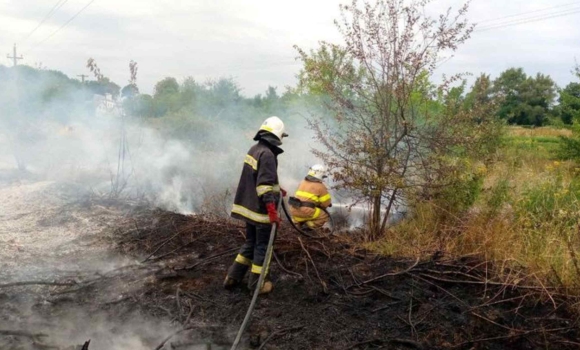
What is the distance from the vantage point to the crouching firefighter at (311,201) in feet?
23.9

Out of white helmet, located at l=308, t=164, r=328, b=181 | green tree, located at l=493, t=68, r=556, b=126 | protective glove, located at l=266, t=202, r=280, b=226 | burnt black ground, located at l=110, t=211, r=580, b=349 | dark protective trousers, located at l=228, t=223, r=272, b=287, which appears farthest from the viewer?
green tree, located at l=493, t=68, r=556, b=126

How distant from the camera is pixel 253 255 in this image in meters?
5.38

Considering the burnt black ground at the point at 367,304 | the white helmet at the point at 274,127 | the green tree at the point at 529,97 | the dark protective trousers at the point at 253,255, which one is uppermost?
the green tree at the point at 529,97

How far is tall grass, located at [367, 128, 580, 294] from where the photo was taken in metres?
4.97

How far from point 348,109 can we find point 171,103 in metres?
17.4

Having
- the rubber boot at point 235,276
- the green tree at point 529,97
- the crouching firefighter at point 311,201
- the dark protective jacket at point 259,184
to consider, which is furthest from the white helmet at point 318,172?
the green tree at point 529,97

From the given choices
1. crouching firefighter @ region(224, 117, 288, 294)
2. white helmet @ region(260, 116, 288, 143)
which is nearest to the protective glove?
crouching firefighter @ region(224, 117, 288, 294)

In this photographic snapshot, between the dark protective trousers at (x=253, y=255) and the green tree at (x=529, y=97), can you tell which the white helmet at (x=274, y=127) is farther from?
the green tree at (x=529, y=97)

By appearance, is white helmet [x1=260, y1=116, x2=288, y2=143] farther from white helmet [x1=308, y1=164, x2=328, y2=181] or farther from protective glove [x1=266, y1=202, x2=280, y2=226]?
white helmet [x1=308, y1=164, x2=328, y2=181]

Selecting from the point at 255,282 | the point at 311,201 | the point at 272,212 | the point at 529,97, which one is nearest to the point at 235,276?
the point at 255,282

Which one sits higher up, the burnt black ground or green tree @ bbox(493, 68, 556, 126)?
green tree @ bbox(493, 68, 556, 126)

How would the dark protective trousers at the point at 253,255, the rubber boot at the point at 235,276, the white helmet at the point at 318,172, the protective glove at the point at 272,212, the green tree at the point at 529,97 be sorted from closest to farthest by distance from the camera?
the protective glove at the point at 272,212, the dark protective trousers at the point at 253,255, the rubber boot at the point at 235,276, the white helmet at the point at 318,172, the green tree at the point at 529,97

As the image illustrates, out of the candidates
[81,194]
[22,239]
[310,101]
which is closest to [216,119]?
[310,101]

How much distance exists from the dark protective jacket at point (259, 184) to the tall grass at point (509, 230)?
6.34ft
